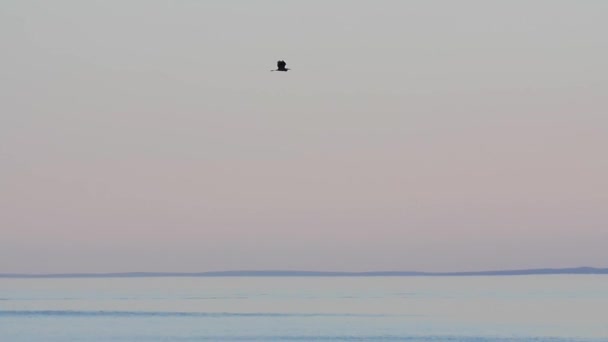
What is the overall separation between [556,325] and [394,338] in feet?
33.4

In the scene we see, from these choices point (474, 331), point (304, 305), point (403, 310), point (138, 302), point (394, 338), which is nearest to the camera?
point (394, 338)

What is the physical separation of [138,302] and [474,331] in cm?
3916

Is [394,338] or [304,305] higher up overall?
[394,338]

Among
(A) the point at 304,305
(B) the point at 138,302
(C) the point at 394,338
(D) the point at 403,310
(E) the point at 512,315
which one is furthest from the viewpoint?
(B) the point at 138,302

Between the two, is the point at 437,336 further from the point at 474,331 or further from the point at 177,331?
the point at 177,331

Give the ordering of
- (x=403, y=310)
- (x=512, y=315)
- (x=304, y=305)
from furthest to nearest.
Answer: (x=304, y=305)
(x=403, y=310)
(x=512, y=315)

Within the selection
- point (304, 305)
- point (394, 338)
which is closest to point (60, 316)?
point (304, 305)

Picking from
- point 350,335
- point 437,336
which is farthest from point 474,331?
point 350,335

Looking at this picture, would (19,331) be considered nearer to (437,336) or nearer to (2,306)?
(437,336)

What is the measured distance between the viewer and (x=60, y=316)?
68.8 metres

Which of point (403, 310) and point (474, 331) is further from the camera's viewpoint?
point (403, 310)

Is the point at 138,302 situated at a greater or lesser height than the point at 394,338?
lesser

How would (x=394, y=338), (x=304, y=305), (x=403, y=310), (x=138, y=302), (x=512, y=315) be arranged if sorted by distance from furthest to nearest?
(x=138, y=302), (x=304, y=305), (x=403, y=310), (x=512, y=315), (x=394, y=338)

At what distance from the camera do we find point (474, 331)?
5541 centimetres
